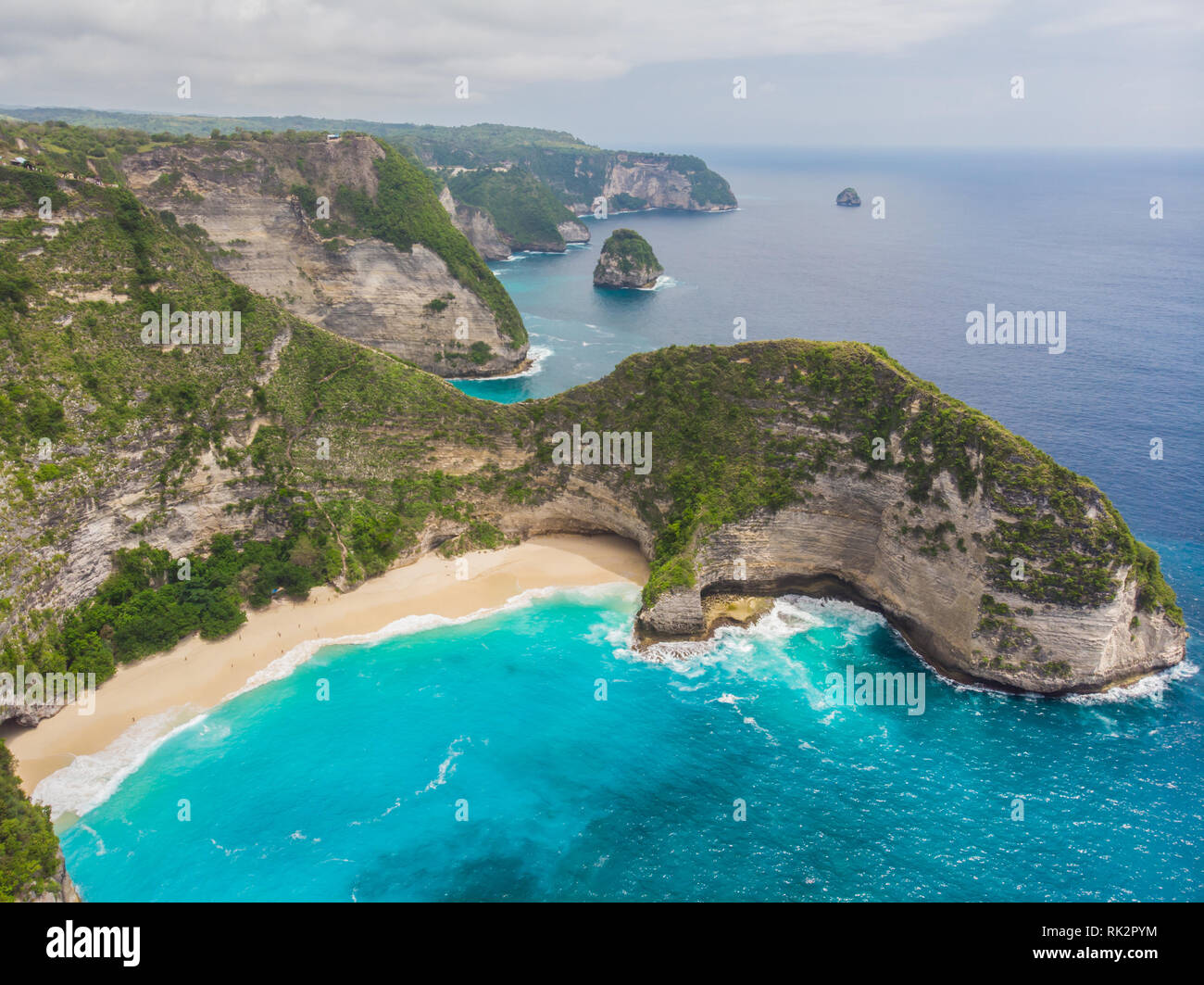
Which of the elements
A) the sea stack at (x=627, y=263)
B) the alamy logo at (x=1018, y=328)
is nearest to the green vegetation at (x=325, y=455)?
the alamy logo at (x=1018, y=328)

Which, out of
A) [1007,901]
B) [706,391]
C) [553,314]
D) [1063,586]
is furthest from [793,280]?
[1007,901]

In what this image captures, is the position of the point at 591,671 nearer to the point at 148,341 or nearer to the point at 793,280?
the point at 148,341

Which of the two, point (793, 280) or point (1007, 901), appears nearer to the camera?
point (1007, 901)

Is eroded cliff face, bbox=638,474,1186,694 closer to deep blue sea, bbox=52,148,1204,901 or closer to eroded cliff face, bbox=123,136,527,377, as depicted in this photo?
deep blue sea, bbox=52,148,1204,901

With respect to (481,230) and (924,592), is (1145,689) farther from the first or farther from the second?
(481,230)

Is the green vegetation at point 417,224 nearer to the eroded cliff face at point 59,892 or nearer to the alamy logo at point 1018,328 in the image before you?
the alamy logo at point 1018,328
